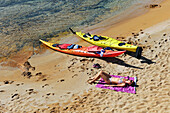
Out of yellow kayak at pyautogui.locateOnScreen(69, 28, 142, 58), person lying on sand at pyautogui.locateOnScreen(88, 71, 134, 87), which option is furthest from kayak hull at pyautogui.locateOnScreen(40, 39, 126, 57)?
person lying on sand at pyautogui.locateOnScreen(88, 71, 134, 87)

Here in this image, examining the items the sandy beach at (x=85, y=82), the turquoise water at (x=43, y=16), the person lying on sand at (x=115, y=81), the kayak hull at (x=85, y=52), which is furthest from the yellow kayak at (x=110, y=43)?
the turquoise water at (x=43, y=16)

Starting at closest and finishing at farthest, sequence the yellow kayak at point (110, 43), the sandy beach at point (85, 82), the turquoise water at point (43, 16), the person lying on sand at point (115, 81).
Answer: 1. the sandy beach at point (85, 82)
2. the person lying on sand at point (115, 81)
3. the yellow kayak at point (110, 43)
4. the turquoise water at point (43, 16)

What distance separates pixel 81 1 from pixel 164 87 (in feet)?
68.6

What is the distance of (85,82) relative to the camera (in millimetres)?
8125

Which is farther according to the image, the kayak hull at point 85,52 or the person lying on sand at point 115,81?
the kayak hull at point 85,52

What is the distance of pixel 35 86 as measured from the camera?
848cm

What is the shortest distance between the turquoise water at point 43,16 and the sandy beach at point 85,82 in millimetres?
3633

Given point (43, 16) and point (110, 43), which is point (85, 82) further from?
point (43, 16)

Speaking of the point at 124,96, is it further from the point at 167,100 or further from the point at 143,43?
the point at 143,43

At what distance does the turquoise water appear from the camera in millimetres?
14977

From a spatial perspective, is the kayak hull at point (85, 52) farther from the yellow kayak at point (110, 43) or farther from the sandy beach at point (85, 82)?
the yellow kayak at point (110, 43)

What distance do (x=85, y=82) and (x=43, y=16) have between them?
14.8m

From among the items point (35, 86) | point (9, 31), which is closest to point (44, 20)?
point (9, 31)

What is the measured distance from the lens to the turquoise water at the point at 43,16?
1498 cm
